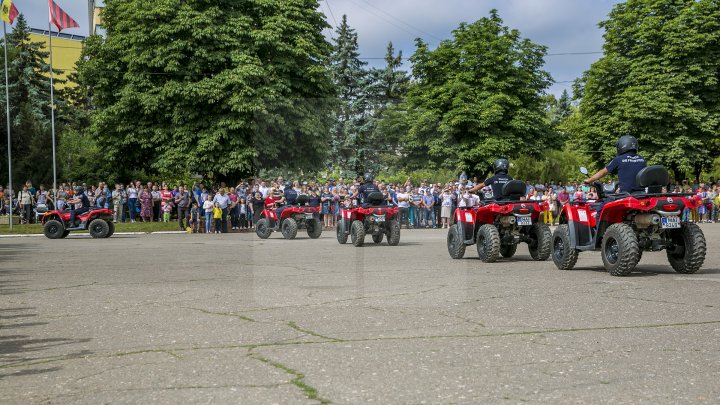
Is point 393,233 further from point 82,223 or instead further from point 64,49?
point 64,49

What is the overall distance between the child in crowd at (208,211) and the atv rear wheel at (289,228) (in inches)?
269

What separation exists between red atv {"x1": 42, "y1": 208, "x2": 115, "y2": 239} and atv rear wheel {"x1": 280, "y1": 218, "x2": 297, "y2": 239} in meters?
6.60

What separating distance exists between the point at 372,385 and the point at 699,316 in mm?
4190

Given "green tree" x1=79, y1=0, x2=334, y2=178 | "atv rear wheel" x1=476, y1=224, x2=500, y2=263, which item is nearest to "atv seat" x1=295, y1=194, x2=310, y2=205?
"atv rear wheel" x1=476, y1=224, x2=500, y2=263

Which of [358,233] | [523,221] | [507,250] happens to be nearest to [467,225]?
[507,250]

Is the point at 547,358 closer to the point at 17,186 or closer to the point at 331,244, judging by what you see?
the point at 331,244

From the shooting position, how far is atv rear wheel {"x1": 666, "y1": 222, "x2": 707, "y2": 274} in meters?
12.4

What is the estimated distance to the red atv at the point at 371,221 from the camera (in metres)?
21.2

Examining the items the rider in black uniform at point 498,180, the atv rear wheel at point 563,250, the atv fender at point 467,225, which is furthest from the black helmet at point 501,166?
the atv rear wheel at point 563,250

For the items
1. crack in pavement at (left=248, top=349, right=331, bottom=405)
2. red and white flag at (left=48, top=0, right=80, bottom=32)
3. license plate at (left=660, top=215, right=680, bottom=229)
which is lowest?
crack in pavement at (left=248, top=349, right=331, bottom=405)

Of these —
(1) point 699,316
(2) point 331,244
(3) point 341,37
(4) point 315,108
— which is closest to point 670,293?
(1) point 699,316

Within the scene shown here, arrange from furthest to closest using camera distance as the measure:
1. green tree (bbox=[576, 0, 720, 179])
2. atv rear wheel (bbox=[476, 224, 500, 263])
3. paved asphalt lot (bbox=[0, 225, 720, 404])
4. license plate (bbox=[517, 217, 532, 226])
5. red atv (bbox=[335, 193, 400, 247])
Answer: green tree (bbox=[576, 0, 720, 179]) → red atv (bbox=[335, 193, 400, 247]) → license plate (bbox=[517, 217, 532, 226]) → atv rear wheel (bbox=[476, 224, 500, 263]) → paved asphalt lot (bbox=[0, 225, 720, 404])

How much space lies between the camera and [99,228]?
28531 mm

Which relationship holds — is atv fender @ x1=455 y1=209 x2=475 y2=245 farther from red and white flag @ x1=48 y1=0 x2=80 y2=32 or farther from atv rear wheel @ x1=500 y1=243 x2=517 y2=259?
red and white flag @ x1=48 y1=0 x2=80 y2=32
